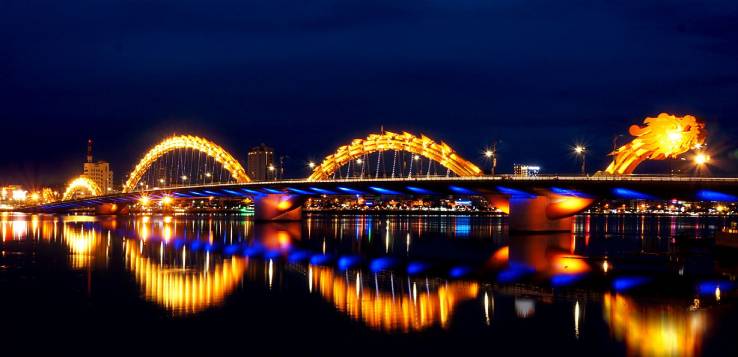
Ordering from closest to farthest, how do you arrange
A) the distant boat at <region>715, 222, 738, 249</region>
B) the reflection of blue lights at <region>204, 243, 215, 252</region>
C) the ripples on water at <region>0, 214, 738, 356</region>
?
the ripples on water at <region>0, 214, 738, 356</region> → the distant boat at <region>715, 222, 738, 249</region> → the reflection of blue lights at <region>204, 243, 215, 252</region>

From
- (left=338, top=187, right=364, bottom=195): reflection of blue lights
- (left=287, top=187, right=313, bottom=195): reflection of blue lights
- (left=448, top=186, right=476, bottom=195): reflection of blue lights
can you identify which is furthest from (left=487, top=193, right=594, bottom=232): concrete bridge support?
(left=287, top=187, right=313, bottom=195): reflection of blue lights

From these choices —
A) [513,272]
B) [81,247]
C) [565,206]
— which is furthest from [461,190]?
[81,247]

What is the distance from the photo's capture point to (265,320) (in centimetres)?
2217

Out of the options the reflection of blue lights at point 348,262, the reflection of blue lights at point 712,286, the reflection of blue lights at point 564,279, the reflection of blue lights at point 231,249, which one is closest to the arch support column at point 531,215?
the reflection of blue lights at point 348,262

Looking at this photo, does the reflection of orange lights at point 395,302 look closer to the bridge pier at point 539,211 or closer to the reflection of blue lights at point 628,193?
the reflection of blue lights at point 628,193

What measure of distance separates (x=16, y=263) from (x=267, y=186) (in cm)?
4700

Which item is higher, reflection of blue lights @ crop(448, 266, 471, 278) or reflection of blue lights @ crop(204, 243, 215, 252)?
reflection of blue lights @ crop(448, 266, 471, 278)

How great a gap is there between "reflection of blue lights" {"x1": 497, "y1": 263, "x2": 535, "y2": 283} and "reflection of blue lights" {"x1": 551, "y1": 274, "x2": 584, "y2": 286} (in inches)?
59.9

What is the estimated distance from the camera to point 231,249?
4872cm

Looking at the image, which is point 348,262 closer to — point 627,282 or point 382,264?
point 382,264

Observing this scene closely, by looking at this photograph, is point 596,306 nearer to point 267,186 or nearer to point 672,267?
point 672,267

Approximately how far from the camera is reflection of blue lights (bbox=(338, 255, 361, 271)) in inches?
1460

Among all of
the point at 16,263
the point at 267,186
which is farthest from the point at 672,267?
the point at 267,186

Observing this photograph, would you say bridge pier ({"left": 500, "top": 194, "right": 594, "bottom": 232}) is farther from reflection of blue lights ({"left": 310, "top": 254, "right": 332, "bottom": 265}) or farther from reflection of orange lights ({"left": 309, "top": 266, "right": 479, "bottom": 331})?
reflection of orange lights ({"left": 309, "top": 266, "right": 479, "bottom": 331})
